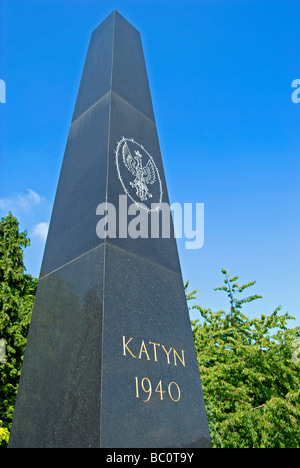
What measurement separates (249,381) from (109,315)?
915 cm

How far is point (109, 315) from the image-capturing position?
2.98 metres

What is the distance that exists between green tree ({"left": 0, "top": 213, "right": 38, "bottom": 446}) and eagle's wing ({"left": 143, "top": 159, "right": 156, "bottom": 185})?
10.2m

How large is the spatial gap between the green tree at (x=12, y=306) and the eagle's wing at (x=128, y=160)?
10357 mm

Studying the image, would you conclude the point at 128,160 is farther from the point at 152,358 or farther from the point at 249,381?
the point at 249,381

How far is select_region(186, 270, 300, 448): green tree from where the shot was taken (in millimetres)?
8953

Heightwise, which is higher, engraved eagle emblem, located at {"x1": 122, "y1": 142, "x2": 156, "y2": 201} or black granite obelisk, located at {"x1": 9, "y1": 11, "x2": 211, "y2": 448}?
engraved eagle emblem, located at {"x1": 122, "y1": 142, "x2": 156, "y2": 201}

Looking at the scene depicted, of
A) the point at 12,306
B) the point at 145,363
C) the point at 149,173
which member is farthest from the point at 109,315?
the point at 12,306

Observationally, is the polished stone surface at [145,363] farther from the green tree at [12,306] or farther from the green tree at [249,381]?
the green tree at [12,306]

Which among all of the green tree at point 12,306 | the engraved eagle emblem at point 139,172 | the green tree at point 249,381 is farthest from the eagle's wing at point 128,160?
the green tree at point 12,306

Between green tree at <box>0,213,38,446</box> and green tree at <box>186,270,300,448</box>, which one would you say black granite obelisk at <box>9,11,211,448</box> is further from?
green tree at <box>0,213,38,446</box>

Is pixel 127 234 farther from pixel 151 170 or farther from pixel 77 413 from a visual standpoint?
pixel 77 413

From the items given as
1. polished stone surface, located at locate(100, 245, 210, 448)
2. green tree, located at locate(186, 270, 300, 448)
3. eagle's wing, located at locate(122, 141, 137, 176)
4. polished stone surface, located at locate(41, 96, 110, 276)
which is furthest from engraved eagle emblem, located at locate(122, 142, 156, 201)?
green tree, located at locate(186, 270, 300, 448)
